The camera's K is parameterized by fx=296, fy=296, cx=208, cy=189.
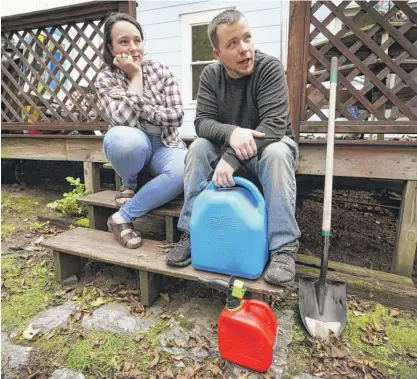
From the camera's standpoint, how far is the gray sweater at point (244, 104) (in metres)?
1.46

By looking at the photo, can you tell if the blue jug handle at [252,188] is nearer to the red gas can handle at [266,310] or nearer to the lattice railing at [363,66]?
the red gas can handle at [266,310]

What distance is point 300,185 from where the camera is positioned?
3148mm

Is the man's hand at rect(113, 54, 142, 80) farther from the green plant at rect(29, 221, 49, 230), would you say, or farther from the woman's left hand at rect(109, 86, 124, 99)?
the green plant at rect(29, 221, 49, 230)

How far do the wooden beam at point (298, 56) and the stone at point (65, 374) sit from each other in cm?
179

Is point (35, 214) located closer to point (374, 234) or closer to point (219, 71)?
point (219, 71)

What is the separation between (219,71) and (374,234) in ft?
6.82

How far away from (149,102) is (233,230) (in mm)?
1029

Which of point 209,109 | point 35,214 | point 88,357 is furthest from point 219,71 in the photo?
point 35,214

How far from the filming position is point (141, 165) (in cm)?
181

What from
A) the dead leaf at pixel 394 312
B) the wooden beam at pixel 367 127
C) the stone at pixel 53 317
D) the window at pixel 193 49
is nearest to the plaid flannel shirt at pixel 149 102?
the wooden beam at pixel 367 127

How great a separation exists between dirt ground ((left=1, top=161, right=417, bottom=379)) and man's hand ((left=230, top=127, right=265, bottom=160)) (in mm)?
803

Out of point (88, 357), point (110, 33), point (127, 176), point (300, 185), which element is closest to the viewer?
point (88, 357)

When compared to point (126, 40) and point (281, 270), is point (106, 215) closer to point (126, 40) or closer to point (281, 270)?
point (126, 40)

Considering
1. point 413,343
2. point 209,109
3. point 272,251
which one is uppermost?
point 209,109
